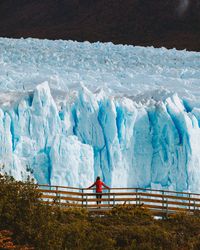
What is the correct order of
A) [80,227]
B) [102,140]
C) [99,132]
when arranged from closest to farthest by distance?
[80,227]
[102,140]
[99,132]

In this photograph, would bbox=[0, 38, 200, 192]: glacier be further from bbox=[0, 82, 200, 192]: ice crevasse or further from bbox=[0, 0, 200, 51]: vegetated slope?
bbox=[0, 0, 200, 51]: vegetated slope

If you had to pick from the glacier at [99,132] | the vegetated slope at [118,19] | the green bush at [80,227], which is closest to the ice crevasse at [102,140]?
the glacier at [99,132]

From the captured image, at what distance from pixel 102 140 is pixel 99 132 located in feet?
1.01

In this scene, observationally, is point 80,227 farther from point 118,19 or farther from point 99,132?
point 118,19

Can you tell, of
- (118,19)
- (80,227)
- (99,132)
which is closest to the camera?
(80,227)

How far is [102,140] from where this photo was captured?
25.5 m

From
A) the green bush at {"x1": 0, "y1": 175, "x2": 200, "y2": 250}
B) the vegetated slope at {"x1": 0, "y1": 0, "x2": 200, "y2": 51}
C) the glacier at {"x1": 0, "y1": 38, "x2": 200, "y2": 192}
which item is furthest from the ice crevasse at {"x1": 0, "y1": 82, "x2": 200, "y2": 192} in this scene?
the vegetated slope at {"x1": 0, "y1": 0, "x2": 200, "y2": 51}

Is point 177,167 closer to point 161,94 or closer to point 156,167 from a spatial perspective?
point 156,167


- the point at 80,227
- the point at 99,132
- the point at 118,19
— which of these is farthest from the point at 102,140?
the point at 118,19

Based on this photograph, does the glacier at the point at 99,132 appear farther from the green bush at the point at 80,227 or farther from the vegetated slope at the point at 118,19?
the vegetated slope at the point at 118,19

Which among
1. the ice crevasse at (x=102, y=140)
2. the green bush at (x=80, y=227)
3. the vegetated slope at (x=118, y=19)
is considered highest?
the vegetated slope at (x=118, y=19)

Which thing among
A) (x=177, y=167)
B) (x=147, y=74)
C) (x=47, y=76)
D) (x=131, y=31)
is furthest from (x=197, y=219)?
(x=131, y=31)

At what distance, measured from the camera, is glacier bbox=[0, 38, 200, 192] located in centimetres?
2402

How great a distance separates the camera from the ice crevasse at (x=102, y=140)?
24016 millimetres
